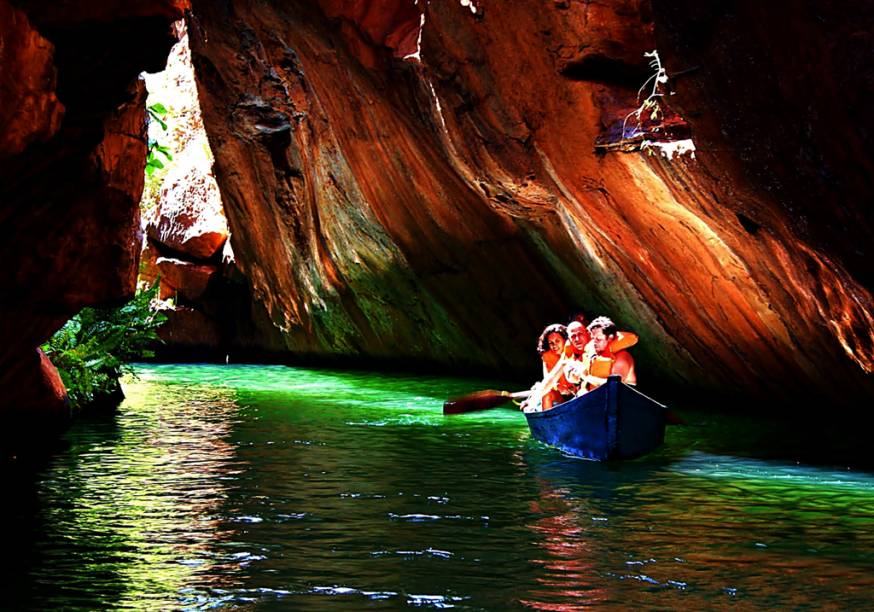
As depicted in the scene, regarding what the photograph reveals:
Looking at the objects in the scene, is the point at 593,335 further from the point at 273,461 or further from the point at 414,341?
the point at 414,341

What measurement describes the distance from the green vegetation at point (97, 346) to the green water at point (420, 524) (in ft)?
2.77

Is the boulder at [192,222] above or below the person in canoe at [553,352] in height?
above

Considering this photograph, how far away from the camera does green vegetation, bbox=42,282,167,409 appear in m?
13.2

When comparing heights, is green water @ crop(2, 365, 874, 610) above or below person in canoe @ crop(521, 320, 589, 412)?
below

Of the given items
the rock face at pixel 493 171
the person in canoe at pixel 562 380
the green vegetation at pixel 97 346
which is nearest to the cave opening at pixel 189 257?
the rock face at pixel 493 171

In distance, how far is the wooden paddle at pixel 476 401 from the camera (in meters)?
14.9

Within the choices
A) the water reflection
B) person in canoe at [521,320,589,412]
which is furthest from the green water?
person in canoe at [521,320,589,412]

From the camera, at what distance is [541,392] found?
12.9m

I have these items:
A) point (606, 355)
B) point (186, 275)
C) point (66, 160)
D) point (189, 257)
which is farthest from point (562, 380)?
point (189, 257)

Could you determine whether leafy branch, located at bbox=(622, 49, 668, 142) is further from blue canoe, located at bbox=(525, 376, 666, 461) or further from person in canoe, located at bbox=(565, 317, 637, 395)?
blue canoe, located at bbox=(525, 376, 666, 461)

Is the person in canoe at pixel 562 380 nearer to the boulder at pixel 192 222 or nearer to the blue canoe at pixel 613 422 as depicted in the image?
the blue canoe at pixel 613 422

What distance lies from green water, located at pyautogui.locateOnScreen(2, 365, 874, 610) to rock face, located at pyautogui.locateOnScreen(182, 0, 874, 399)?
1.88 metres

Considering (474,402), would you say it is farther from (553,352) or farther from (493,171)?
(493,171)

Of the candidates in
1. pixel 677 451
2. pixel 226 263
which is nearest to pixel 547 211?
pixel 677 451
